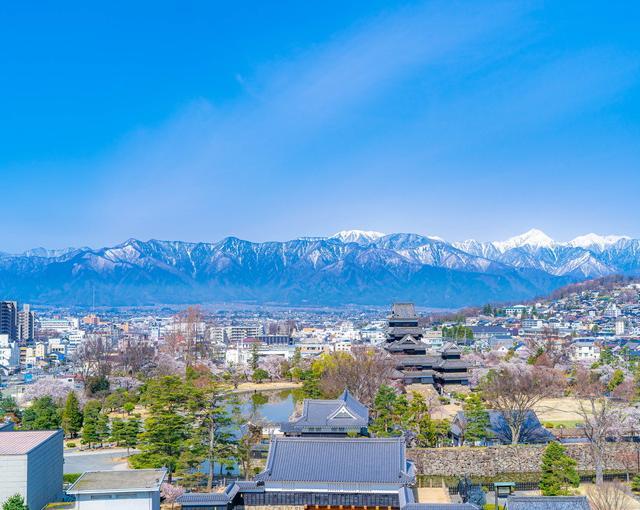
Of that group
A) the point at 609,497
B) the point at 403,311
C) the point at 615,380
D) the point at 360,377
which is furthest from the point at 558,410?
the point at 609,497

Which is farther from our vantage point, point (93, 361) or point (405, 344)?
point (93, 361)

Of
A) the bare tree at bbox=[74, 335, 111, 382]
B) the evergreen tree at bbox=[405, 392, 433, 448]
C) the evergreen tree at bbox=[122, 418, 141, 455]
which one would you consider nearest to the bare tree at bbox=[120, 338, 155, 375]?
the bare tree at bbox=[74, 335, 111, 382]

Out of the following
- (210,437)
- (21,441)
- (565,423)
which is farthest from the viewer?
(565,423)

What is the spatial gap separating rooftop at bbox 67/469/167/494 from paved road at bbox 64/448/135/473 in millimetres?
6844

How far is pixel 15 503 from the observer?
56.7 ft

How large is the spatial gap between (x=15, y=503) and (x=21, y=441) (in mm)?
2382

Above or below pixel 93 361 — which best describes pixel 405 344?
above

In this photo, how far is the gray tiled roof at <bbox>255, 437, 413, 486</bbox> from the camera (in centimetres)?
1878

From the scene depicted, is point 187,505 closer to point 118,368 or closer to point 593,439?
point 593,439

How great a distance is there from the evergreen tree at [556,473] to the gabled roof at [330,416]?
6.95 meters

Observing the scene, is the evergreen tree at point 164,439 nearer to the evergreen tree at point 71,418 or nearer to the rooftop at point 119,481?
the rooftop at point 119,481

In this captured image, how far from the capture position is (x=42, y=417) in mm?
30109

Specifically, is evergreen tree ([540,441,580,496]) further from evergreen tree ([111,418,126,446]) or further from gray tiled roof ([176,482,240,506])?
evergreen tree ([111,418,126,446])

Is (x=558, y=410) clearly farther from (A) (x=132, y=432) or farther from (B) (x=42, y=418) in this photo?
(B) (x=42, y=418)
